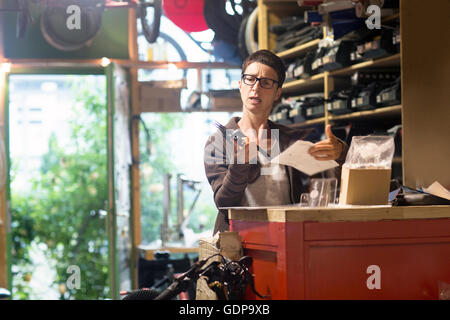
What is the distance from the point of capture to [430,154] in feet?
11.1

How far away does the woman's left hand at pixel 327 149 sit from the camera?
2.39m

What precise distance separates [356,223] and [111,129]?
3771 millimetres

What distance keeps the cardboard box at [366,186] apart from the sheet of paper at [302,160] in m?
0.25

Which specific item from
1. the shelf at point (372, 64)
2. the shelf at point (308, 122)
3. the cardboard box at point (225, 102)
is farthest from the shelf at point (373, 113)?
the cardboard box at point (225, 102)

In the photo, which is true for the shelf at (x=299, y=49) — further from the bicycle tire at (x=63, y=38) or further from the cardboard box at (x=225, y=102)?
the bicycle tire at (x=63, y=38)

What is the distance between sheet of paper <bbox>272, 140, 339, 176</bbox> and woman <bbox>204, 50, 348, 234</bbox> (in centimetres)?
9

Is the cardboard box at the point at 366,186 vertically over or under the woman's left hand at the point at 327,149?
under

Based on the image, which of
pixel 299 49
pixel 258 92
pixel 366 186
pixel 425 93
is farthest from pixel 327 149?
pixel 299 49

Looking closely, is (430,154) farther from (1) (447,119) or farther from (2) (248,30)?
(2) (248,30)

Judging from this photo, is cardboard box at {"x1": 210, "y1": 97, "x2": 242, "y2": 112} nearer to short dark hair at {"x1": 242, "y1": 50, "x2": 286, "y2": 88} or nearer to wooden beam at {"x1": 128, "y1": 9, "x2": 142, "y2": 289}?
wooden beam at {"x1": 128, "y1": 9, "x2": 142, "y2": 289}

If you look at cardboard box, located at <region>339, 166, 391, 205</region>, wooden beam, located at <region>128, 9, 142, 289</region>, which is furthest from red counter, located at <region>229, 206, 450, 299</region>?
wooden beam, located at <region>128, 9, 142, 289</region>

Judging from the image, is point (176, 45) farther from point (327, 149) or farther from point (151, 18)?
point (327, 149)

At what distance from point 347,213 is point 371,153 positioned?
0.39 m

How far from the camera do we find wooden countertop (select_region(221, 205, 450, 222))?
183 centimetres
